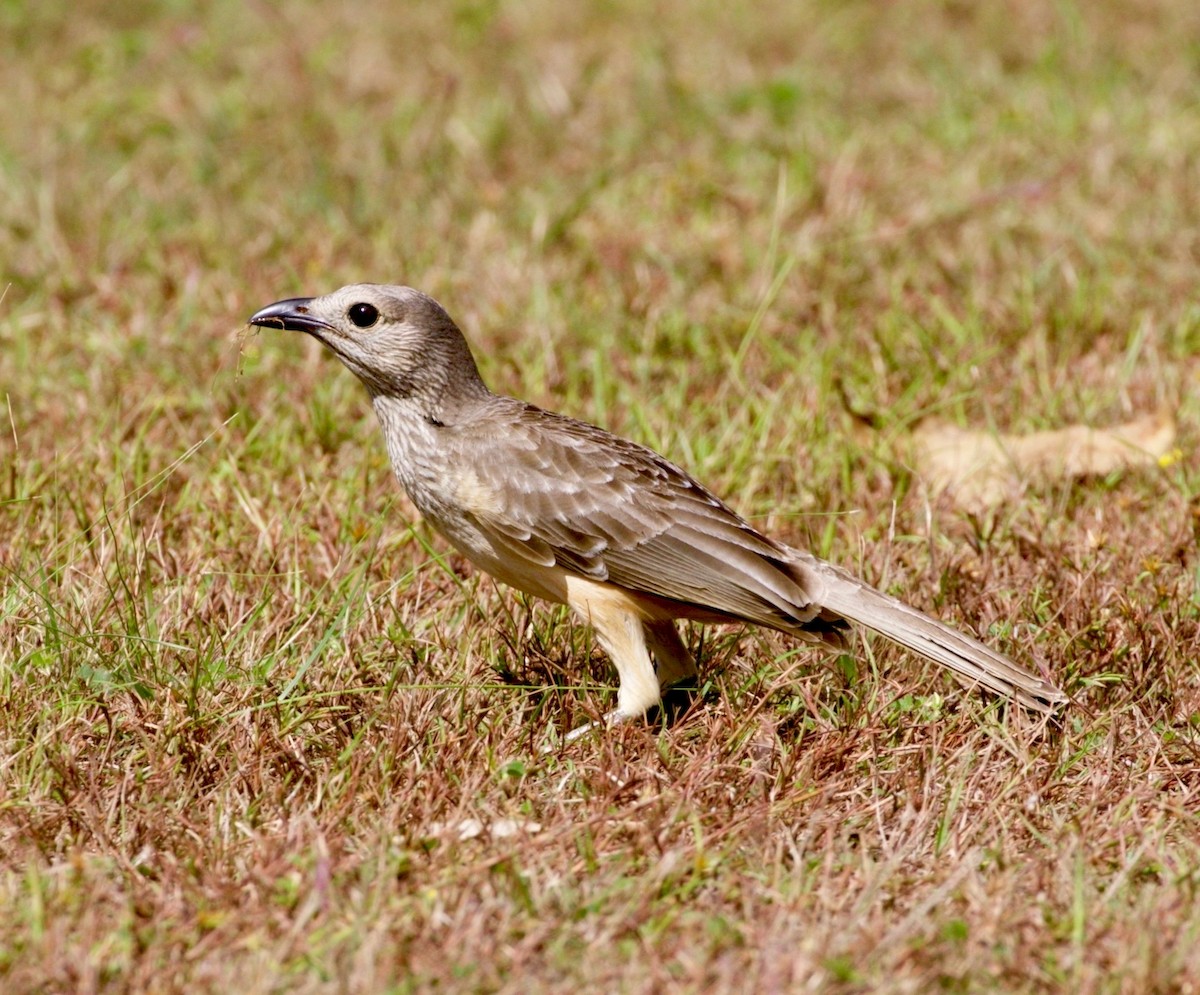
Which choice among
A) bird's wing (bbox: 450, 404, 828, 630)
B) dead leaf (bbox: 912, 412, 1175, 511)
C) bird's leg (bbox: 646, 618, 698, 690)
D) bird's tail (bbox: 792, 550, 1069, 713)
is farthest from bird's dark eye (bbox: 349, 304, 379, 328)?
dead leaf (bbox: 912, 412, 1175, 511)

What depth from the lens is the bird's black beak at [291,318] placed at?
5.36m

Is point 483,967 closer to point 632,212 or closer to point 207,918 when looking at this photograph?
point 207,918

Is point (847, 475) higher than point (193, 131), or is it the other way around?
point (193, 131)

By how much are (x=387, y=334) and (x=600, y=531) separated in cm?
90

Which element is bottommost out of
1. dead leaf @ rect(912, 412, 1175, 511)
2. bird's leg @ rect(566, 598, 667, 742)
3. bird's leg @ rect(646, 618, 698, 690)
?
dead leaf @ rect(912, 412, 1175, 511)

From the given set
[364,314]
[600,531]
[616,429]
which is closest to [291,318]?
[364,314]

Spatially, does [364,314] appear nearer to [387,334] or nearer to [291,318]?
[387,334]

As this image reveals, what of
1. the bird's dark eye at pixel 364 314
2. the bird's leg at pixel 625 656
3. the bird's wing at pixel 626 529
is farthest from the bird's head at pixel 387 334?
the bird's leg at pixel 625 656

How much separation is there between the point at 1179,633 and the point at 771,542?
1237 millimetres

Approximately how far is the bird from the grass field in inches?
6.9

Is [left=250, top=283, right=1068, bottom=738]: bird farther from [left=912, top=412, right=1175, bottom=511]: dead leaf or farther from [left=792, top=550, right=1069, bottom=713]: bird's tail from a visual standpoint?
[left=912, top=412, right=1175, bottom=511]: dead leaf

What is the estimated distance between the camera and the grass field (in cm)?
388

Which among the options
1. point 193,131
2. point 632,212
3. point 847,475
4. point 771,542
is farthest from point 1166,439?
point 193,131

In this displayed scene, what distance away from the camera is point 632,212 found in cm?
879
